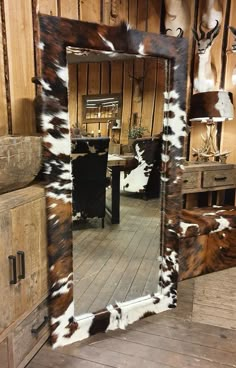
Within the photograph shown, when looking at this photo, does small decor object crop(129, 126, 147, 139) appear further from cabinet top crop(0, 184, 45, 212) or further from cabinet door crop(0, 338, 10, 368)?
cabinet door crop(0, 338, 10, 368)

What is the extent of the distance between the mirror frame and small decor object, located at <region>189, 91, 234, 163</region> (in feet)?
2.79

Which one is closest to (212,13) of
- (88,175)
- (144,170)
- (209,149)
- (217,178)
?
(209,149)

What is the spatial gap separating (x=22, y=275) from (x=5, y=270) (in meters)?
0.09

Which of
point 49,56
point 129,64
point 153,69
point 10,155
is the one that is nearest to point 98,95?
point 129,64

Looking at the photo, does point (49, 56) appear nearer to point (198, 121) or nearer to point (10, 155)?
point (10, 155)

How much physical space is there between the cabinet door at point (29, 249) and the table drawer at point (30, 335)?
0.08 meters

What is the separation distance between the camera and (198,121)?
262 centimetres

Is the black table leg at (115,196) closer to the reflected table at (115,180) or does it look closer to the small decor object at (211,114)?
the reflected table at (115,180)

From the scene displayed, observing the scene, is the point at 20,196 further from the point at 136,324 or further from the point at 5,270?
the point at 136,324

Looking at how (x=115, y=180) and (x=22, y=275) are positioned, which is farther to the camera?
(x=115, y=180)

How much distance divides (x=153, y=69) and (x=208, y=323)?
1.57 meters

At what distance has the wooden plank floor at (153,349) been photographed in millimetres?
1368

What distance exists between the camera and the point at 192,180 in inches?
92.6

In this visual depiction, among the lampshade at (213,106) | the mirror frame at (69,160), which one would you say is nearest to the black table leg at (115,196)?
the mirror frame at (69,160)
